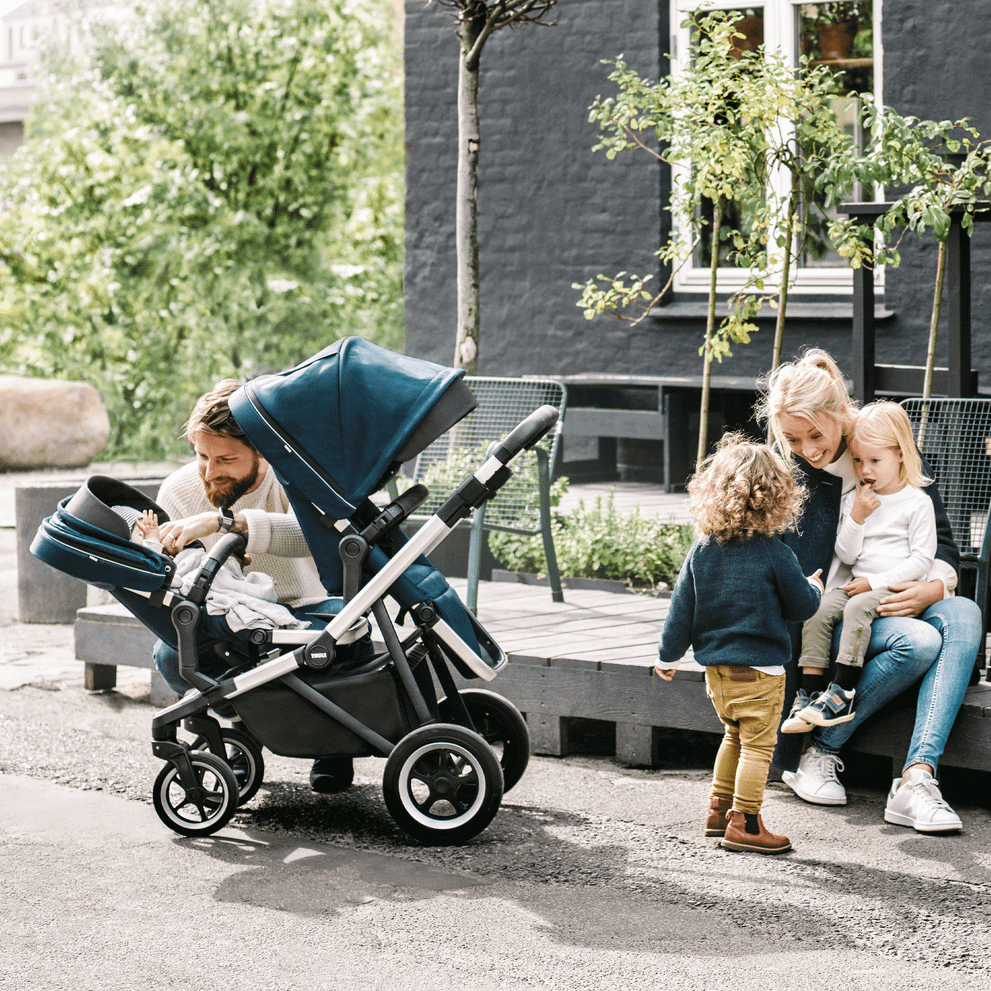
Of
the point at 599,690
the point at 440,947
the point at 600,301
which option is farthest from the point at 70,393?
the point at 440,947

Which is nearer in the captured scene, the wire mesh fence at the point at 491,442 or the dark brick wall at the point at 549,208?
the wire mesh fence at the point at 491,442

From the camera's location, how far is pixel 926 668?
4.71 m

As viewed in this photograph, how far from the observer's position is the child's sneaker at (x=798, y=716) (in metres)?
4.74

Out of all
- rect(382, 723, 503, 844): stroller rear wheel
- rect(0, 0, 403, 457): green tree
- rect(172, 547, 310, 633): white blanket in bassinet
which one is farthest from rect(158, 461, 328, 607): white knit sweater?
rect(0, 0, 403, 457): green tree

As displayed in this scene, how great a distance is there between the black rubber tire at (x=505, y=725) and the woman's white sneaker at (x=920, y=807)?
3.71 ft

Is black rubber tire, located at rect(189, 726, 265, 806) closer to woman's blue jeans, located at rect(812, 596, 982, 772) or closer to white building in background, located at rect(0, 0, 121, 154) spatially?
woman's blue jeans, located at rect(812, 596, 982, 772)

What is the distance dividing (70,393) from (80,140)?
4371mm

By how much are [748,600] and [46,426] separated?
13.0 meters

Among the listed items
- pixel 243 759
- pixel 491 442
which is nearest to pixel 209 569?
pixel 243 759

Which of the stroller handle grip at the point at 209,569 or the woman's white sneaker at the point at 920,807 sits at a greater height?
the stroller handle grip at the point at 209,569

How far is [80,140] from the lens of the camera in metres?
19.2

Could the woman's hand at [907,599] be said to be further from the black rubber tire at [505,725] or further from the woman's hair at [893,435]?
the black rubber tire at [505,725]

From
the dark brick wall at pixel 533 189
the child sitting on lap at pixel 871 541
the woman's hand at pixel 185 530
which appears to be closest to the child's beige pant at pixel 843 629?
the child sitting on lap at pixel 871 541

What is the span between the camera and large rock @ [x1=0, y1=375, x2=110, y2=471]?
16.0 metres
